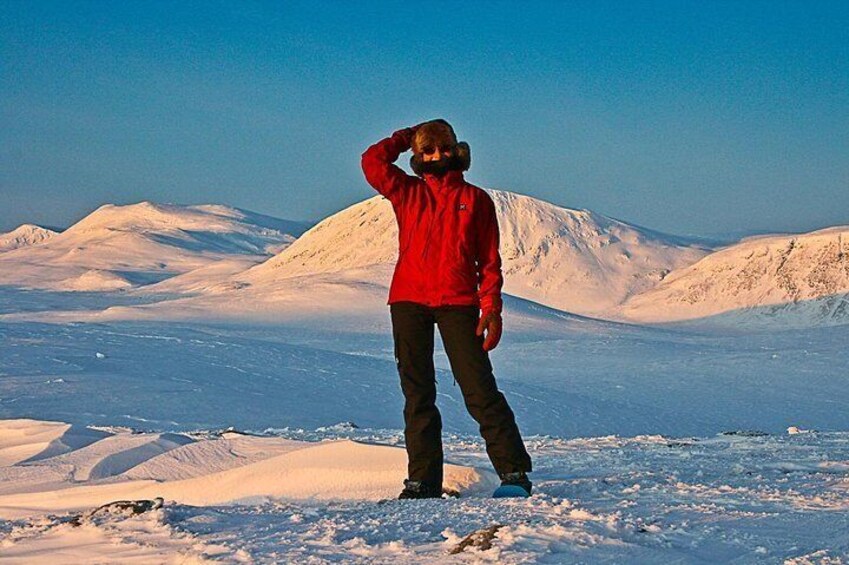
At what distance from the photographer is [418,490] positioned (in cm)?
421

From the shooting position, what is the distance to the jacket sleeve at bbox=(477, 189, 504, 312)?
14.2ft

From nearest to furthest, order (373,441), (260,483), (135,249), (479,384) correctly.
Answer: (479,384) < (260,483) < (373,441) < (135,249)

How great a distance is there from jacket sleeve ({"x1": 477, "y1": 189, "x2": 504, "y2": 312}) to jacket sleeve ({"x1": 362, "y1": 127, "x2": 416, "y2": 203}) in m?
0.39

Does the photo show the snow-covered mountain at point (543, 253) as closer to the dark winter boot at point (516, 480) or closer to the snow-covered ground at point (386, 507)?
the snow-covered ground at point (386, 507)

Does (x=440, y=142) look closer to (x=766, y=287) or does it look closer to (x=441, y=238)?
(x=441, y=238)

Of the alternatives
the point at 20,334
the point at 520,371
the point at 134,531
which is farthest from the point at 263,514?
the point at 520,371

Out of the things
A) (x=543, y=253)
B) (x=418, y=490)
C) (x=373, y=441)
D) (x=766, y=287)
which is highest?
(x=543, y=253)

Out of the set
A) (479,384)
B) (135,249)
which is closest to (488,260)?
(479,384)

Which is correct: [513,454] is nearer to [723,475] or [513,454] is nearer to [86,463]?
[723,475]

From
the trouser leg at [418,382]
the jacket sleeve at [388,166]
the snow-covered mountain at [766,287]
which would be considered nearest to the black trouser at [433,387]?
the trouser leg at [418,382]

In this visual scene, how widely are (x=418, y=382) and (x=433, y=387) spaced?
81mm

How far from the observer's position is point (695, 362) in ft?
77.6

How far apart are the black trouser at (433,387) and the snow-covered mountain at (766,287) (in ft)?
139

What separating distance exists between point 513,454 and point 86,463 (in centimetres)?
282
